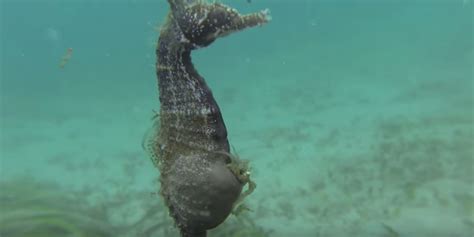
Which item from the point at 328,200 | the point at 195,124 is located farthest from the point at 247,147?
the point at 195,124

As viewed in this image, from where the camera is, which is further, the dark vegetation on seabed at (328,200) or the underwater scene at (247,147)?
the dark vegetation on seabed at (328,200)

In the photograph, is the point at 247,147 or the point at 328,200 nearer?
the point at 328,200

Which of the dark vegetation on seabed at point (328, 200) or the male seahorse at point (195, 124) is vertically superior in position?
the dark vegetation on seabed at point (328, 200)

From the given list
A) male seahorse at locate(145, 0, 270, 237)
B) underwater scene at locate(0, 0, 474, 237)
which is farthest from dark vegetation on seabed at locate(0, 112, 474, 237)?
male seahorse at locate(145, 0, 270, 237)

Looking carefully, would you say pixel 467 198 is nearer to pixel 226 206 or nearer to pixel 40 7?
pixel 226 206

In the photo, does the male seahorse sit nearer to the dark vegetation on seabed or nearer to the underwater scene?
the underwater scene

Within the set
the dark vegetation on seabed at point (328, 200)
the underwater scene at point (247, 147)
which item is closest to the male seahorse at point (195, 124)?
the underwater scene at point (247, 147)

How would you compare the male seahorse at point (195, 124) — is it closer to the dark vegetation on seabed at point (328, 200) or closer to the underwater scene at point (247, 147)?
the underwater scene at point (247, 147)

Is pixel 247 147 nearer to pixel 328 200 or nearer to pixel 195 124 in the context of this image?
pixel 328 200
